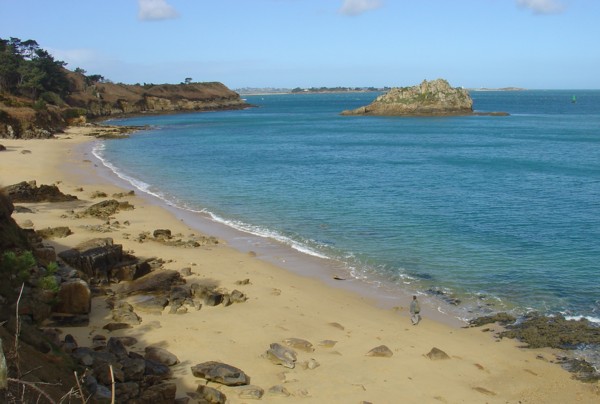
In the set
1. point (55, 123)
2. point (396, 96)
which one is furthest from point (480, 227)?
point (396, 96)

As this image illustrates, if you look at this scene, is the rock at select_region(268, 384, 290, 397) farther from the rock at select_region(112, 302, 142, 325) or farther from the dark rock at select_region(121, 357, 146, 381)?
the rock at select_region(112, 302, 142, 325)

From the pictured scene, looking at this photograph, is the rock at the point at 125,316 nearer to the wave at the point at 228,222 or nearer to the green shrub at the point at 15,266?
the green shrub at the point at 15,266

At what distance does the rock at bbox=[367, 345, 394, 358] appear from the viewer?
573 inches

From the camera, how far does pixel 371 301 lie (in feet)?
62.2

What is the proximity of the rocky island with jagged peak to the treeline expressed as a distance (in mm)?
68310

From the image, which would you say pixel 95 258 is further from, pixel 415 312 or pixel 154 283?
pixel 415 312

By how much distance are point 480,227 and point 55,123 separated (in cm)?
6706

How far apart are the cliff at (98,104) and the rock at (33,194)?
36.9 meters

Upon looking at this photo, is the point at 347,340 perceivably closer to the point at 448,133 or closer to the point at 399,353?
the point at 399,353

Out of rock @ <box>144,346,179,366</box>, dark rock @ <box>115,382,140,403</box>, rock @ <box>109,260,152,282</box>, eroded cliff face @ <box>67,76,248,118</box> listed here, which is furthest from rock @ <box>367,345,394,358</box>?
eroded cliff face @ <box>67,76,248,118</box>

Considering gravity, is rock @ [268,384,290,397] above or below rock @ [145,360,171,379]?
below

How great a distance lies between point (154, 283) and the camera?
1830 centimetres

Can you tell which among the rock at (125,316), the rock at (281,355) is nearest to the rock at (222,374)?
the rock at (281,355)

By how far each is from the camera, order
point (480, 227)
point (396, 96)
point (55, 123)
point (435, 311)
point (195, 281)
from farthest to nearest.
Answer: point (396, 96)
point (55, 123)
point (480, 227)
point (195, 281)
point (435, 311)
